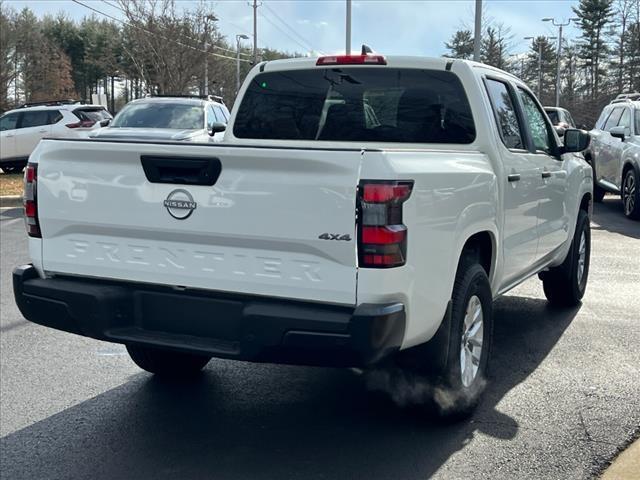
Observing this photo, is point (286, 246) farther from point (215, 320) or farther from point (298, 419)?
point (298, 419)

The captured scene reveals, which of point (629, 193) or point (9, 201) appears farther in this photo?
point (9, 201)

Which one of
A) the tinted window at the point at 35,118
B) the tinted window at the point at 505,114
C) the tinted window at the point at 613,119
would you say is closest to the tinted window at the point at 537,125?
the tinted window at the point at 505,114

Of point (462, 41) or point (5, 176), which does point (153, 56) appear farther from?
point (462, 41)

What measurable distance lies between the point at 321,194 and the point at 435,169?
0.63 meters

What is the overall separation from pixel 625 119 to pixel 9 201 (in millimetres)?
11454

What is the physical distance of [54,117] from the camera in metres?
19.7

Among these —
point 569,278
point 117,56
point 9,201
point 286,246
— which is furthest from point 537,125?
point 117,56

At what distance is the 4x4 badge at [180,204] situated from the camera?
137 inches

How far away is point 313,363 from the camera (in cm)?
336

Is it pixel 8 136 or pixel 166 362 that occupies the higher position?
pixel 8 136

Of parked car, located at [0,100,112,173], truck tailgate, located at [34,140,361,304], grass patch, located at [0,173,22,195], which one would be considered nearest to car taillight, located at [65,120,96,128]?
parked car, located at [0,100,112,173]

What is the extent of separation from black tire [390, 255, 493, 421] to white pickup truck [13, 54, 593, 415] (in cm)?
1

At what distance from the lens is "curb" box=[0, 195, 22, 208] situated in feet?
48.2

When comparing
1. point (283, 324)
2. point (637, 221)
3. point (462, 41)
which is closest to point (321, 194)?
point (283, 324)
